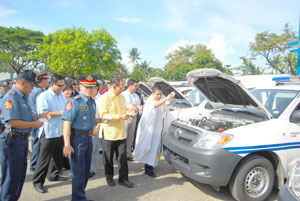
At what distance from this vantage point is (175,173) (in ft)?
15.4

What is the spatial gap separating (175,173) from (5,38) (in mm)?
36141

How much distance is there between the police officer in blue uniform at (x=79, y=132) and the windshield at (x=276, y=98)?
2898 mm

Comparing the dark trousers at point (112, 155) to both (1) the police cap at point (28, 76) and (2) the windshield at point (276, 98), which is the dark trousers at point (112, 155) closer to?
(1) the police cap at point (28, 76)

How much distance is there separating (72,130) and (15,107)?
29.8 inches

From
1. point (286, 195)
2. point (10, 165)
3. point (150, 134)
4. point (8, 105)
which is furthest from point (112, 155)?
point (286, 195)

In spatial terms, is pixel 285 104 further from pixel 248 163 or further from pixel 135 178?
pixel 135 178

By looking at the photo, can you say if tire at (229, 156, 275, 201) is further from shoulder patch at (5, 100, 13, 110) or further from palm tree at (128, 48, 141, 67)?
palm tree at (128, 48, 141, 67)

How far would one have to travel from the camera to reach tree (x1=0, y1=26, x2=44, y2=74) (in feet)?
105

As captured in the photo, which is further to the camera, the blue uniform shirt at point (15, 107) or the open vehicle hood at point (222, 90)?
the open vehicle hood at point (222, 90)

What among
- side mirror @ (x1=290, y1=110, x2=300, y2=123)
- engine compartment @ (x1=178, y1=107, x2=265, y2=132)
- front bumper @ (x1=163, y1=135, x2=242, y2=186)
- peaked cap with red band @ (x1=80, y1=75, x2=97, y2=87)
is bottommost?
front bumper @ (x1=163, y1=135, x2=242, y2=186)

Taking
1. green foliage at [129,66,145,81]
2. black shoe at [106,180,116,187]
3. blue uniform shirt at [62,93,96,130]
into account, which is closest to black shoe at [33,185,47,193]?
black shoe at [106,180,116,187]

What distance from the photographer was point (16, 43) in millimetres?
32094

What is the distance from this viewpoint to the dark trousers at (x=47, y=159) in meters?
3.77

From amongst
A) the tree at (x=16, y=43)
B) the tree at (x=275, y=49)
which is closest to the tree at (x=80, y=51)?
the tree at (x=16, y=43)
